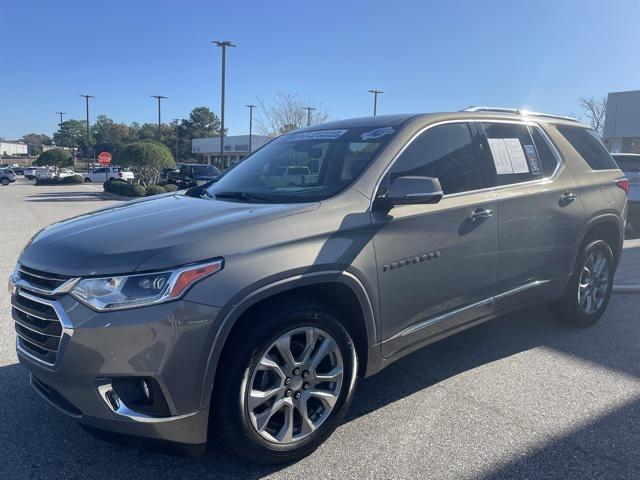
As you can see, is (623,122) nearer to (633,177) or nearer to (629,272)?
(633,177)

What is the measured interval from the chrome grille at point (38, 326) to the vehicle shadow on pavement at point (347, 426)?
626 millimetres

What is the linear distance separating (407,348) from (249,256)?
1.34m

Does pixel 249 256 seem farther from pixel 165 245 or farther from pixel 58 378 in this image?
pixel 58 378

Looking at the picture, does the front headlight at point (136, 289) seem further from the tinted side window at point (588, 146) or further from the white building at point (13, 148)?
the white building at point (13, 148)

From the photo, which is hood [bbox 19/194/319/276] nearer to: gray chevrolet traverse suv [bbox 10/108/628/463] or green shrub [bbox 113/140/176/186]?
gray chevrolet traverse suv [bbox 10/108/628/463]

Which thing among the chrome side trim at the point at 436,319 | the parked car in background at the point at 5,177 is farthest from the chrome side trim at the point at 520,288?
the parked car in background at the point at 5,177

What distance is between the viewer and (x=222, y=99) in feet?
96.8

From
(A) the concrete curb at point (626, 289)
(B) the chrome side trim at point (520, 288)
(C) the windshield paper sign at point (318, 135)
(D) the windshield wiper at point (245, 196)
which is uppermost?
(C) the windshield paper sign at point (318, 135)

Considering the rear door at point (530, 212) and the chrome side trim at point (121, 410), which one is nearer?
the chrome side trim at point (121, 410)

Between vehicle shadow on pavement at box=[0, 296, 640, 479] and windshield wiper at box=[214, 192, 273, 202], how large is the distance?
1448mm

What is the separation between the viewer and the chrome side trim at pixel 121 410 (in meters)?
2.39

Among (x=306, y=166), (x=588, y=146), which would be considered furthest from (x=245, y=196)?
(x=588, y=146)

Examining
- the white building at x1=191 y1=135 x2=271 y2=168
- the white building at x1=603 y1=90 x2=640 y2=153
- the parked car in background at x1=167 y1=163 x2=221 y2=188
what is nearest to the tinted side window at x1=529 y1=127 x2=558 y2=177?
the parked car in background at x1=167 y1=163 x2=221 y2=188

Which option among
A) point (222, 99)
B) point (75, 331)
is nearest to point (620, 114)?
point (222, 99)
